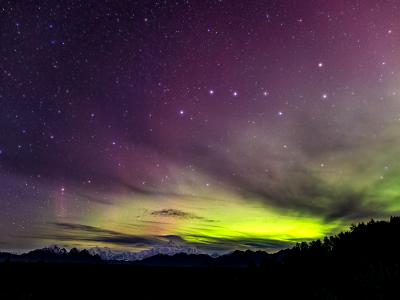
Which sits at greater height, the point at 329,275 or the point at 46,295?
the point at 329,275

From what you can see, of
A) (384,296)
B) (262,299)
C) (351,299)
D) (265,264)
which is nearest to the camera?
(384,296)

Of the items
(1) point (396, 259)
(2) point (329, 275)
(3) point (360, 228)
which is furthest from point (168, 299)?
(3) point (360, 228)

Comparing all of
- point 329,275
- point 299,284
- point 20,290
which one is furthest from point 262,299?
point 20,290

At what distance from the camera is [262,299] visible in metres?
16.8

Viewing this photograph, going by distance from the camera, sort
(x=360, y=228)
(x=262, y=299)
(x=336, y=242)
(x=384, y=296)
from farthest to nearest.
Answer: (x=360, y=228) < (x=336, y=242) < (x=262, y=299) < (x=384, y=296)

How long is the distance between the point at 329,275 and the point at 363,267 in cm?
158

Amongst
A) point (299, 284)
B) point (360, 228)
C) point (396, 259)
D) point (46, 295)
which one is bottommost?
point (46, 295)

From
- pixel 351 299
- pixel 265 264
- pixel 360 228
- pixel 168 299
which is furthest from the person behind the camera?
pixel 360 228

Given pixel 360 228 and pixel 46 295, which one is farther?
pixel 360 228

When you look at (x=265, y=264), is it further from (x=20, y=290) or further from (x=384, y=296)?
(x=20, y=290)

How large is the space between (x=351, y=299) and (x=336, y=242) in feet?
35.6

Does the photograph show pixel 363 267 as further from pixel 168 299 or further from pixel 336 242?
pixel 168 299

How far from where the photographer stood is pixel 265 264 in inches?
859

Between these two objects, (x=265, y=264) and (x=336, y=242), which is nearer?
(x=265, y=264)
